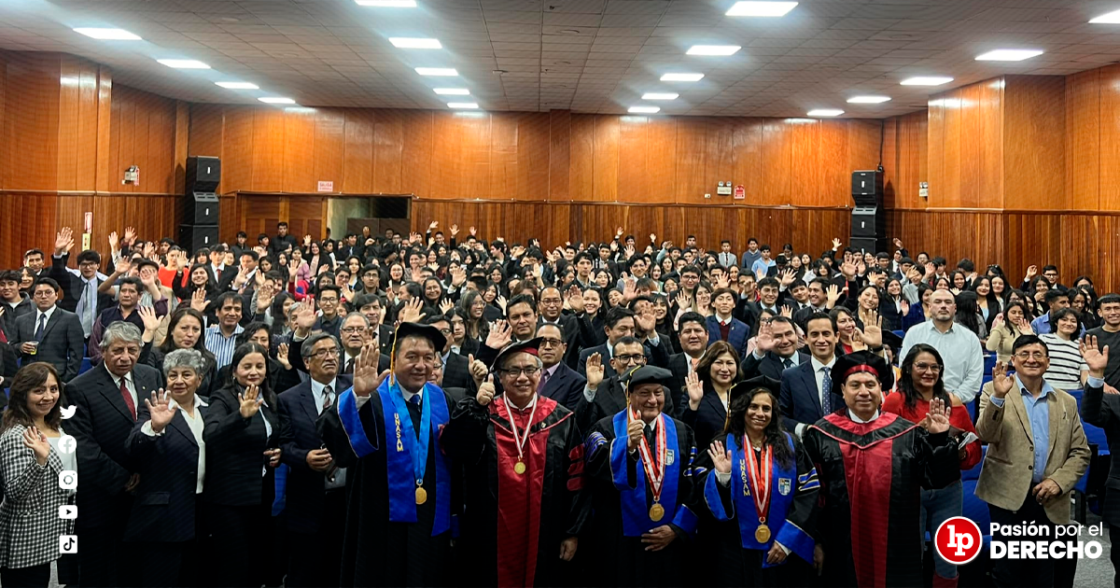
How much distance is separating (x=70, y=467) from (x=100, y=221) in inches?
603

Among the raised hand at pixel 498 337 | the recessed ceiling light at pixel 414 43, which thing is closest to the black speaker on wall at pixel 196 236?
the recessed ceiling light at pixel 414 43

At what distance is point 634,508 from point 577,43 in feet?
36.5

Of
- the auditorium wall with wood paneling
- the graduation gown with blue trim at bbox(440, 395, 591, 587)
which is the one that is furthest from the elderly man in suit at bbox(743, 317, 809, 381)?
the auditorium wall with wood paneling

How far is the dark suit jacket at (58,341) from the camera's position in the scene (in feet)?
25.4

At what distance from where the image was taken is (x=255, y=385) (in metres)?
4.82

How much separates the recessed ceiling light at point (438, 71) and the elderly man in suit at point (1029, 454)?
13.7 meters

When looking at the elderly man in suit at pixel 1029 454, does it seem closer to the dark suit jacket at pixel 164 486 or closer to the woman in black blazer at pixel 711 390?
the woman in black blazer at pixel 711 390

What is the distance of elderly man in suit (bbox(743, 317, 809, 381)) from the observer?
6.38 metres

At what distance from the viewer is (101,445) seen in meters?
4.89

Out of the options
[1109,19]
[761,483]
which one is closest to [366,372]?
[761,483]

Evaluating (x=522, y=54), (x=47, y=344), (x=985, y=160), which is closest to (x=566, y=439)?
(x=47, y=344)

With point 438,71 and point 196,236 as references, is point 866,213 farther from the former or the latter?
point 196,236

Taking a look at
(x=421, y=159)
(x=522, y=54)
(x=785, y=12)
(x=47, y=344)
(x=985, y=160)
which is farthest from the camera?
(x=421, y=159)

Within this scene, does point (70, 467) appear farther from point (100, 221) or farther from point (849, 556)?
point (100, 221)
